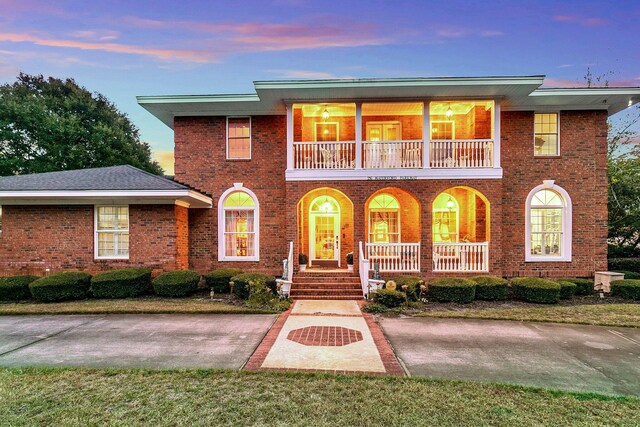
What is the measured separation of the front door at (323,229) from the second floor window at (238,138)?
350 cm

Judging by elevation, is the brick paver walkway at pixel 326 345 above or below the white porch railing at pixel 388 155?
below

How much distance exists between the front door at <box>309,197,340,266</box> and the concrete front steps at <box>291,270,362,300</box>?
2.05 meters

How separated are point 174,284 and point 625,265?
1767cm

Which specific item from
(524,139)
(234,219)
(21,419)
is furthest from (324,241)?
(21,419)

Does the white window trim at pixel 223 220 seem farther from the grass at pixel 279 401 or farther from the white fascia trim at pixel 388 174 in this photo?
the grass at pixel 279 401

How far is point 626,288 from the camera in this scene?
417 inches

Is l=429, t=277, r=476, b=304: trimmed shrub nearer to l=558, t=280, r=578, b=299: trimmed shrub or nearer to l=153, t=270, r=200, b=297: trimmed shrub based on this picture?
l=558, t=280, r=578, b=299: trimmed shrub

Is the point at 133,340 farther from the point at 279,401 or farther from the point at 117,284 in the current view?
the point at 117,284

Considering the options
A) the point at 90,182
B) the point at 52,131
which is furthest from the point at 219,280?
the point at 52,131

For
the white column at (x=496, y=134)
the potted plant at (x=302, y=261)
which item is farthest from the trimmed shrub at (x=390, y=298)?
the white column at (x=496, y=134)

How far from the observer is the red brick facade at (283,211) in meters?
11.3

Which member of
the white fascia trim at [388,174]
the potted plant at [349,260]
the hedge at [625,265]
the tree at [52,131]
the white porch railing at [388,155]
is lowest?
the hedge at [625,265]

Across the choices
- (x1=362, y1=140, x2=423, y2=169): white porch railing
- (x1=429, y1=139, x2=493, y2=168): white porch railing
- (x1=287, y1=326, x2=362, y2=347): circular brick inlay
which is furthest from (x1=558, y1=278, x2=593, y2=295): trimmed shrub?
(x1=287, y1=326, x2=362, y2=347): circular brick inlay

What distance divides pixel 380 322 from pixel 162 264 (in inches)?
309
